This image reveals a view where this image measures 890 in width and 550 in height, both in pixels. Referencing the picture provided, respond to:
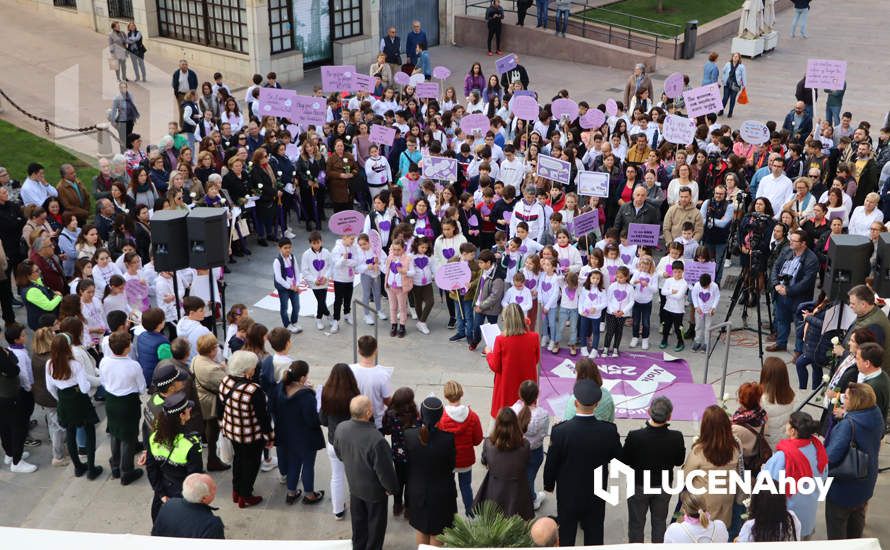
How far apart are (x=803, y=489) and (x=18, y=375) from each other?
7.37m

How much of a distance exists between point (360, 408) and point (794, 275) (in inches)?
279

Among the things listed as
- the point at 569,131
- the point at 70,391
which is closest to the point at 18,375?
the point at 70,391

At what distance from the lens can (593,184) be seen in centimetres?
1486

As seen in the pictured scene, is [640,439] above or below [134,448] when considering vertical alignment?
above

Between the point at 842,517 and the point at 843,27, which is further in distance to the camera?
the point at 843,27

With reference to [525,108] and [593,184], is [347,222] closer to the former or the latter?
[593,184]

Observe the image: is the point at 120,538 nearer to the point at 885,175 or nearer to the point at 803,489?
the point at 803,489

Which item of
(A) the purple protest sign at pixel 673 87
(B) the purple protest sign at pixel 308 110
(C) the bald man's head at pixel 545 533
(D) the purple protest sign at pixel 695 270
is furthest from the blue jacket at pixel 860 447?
(A) the purple protest sign at pixel 673 87

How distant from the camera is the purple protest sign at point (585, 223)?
13961 mm

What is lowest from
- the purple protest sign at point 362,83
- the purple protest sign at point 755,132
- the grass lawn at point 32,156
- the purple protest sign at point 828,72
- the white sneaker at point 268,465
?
the white sneaker at point 268,465

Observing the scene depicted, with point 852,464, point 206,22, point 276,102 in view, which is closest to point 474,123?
point 276,102

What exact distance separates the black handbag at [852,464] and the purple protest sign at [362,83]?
1324 cm

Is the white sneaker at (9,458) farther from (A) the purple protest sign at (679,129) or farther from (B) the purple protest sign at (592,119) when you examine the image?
(B) the purple protest sign at (592,119)

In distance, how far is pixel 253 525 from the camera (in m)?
9.00
